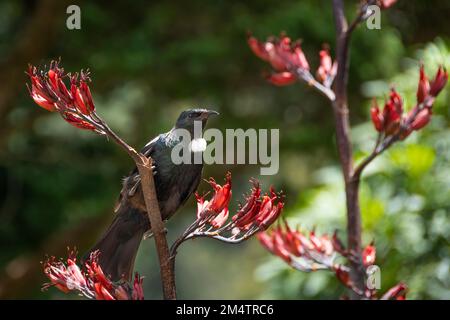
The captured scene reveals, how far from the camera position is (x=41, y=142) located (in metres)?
6.98

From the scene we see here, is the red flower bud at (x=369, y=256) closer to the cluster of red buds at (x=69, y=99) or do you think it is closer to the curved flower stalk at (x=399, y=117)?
the curved flower stalk at (x=399, y=117)

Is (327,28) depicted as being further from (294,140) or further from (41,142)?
(41,142)

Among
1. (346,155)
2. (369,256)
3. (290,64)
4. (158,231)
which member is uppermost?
(290,64)

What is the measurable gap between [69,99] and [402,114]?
1206 millimetres

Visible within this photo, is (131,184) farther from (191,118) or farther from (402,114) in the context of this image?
(402,114)

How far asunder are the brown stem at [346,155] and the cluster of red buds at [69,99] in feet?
3.51

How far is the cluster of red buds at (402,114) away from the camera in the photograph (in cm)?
252

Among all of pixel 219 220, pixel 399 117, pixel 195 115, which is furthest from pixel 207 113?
pixel 219 220

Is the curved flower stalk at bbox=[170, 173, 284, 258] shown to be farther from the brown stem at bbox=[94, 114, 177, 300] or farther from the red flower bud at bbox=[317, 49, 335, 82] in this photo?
the red flower bud at bbox=[317, 49, 335, 82]

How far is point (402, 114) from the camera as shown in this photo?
256 centimetres

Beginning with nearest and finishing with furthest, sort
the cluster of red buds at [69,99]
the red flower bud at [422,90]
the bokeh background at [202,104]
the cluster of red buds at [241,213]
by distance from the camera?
the cluster of red buds at [69,99], the cluster of red buds at [241,213], the red flower bud at [422,90], the bokeh background at [202,104]

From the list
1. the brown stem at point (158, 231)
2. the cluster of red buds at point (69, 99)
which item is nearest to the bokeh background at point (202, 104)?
the brown stem at point (158, 231)

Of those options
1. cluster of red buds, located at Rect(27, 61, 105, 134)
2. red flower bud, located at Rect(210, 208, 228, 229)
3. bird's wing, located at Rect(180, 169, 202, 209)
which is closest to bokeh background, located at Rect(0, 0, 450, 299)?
bird's wing, located at Rect(180, 169, 202, 209)
